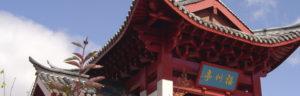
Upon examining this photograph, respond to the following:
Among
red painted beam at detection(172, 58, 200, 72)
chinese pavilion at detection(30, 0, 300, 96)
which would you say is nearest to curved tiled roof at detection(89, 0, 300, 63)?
chinese pavilion at detection(30, 0, 300, 96)

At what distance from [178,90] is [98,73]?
3375mm

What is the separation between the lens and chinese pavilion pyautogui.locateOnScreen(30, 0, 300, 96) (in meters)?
7.39

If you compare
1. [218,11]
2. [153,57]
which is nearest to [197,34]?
[153,57]

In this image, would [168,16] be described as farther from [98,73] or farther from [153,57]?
[98,73]

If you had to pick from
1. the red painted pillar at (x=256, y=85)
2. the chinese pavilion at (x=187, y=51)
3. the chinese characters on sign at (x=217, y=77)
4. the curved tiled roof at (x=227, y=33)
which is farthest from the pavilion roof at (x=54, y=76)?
the red painted pillar at (x=256, y=85)

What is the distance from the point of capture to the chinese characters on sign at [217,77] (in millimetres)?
8117

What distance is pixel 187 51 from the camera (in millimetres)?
7863

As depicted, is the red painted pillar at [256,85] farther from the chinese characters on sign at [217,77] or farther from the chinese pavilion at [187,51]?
the chinese characters on sign at [217,77]

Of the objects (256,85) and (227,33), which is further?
(256,85)

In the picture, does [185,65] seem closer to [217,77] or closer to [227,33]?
[217,77]

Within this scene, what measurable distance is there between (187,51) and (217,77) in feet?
3.24

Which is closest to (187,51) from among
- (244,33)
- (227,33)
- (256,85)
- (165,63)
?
(165,63)

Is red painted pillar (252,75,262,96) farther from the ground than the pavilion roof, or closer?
closer

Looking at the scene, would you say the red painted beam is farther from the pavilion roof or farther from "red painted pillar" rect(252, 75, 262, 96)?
the pavilion roof
